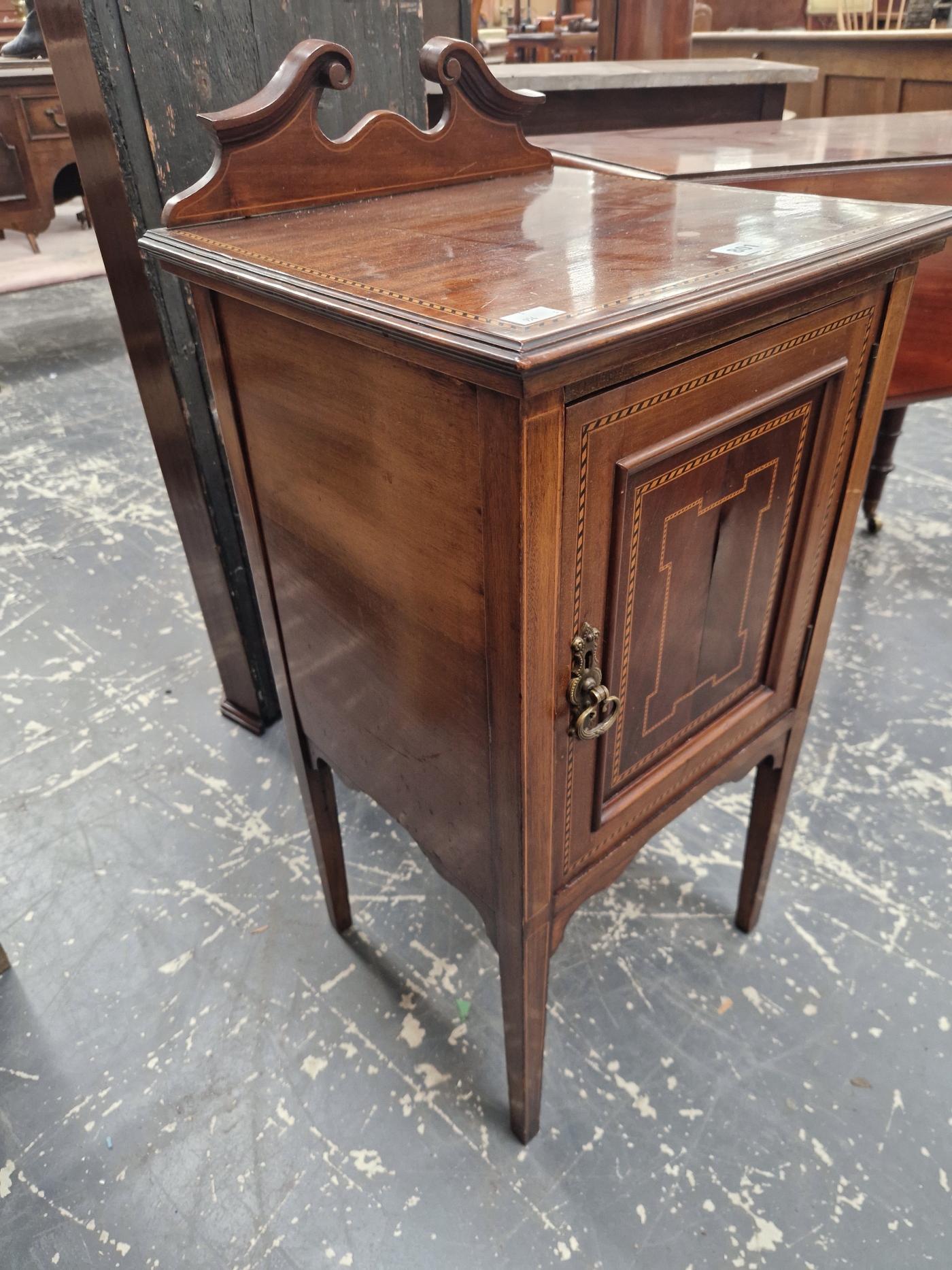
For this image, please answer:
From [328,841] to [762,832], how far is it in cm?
69

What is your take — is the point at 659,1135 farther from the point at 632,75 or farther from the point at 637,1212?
the point at 632,75

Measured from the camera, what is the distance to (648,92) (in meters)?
2.41

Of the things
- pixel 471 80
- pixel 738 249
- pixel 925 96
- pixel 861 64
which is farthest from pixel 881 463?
pixel 861 64

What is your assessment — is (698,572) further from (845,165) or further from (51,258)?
(51,258)

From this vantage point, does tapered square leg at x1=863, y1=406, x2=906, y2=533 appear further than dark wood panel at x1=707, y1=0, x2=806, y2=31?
No

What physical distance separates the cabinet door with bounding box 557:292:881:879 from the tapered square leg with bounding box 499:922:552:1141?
0.32ft

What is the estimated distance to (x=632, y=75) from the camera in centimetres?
226

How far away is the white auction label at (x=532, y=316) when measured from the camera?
21.7 inches

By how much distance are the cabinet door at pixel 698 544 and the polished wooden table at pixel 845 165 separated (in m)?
0.64

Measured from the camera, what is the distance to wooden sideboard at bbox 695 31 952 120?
157 inches

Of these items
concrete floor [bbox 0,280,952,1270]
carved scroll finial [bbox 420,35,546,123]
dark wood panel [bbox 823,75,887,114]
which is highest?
carved scroll finial [bbox 420,35,546,123]

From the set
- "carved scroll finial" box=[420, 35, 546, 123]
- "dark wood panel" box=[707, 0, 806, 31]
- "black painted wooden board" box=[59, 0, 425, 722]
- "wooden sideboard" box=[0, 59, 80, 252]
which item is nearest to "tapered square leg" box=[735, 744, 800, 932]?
"carved scroll finial" box=[420, 35, 546, 123]

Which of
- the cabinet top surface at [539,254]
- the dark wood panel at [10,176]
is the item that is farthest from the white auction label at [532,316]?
the dark wood panel at [10,176]

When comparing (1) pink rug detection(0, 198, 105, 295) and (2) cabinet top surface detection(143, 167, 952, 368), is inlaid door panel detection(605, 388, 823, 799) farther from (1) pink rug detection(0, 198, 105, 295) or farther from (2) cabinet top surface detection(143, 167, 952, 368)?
(1) pink rug detection(0, 198, 105, 295)
